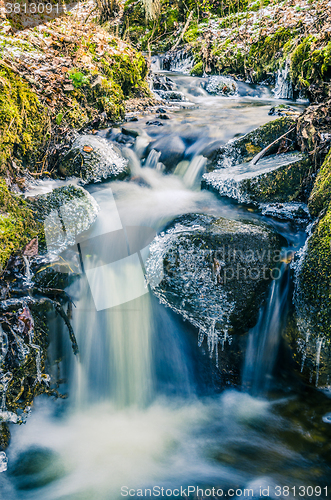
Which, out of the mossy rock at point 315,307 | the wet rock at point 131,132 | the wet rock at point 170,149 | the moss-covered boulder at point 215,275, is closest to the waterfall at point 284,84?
the wet rock at point 170,149

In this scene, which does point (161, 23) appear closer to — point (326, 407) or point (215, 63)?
point (215, 63)

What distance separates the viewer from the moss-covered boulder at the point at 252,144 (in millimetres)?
4367

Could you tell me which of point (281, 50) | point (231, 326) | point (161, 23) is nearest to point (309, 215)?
point (231, 326)

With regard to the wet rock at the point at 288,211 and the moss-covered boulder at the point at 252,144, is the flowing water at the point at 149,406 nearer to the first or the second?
the wet rock at the point at 288,211

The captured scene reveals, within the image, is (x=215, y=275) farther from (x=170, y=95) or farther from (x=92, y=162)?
(x=170, y=95)

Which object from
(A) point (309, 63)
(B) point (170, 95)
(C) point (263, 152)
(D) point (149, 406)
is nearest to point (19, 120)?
(C) point (263, 152)

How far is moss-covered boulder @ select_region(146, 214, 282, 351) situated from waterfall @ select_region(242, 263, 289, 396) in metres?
0.10

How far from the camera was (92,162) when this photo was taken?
4.59 meters

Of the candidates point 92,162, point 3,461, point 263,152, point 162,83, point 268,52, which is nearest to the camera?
point 3,461

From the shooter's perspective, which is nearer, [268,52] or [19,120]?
[19,120]

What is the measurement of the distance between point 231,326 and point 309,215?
6.07 ft

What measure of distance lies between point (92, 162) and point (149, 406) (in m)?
3.49

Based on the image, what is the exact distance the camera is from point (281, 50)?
8.55m

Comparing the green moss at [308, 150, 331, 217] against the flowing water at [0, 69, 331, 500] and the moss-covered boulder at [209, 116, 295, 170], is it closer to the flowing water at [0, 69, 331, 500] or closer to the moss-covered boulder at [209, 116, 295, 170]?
the flowing water at [0, 69, 331, 500]
